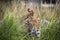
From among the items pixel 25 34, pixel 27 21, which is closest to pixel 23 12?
pixel 27 21

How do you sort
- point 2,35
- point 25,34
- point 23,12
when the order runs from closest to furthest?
point 2,35 → point 25,34 → point 23,12

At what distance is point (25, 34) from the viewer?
3.81m

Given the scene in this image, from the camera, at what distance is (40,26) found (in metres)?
4.04

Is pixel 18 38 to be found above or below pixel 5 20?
below

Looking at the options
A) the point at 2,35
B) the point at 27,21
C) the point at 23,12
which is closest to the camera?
the point at 2,35

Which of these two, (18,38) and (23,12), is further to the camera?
(23,12)

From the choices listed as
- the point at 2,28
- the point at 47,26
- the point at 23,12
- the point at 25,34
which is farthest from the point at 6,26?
the point at 23,12

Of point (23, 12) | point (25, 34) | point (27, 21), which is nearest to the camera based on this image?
point (25, 34)

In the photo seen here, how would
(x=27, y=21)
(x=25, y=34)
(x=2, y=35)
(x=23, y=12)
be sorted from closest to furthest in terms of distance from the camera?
(x=2, y=35) < (x=25, y=34) < (x=27, y=21) < (x=23, y=12)

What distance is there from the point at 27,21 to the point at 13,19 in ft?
1.57

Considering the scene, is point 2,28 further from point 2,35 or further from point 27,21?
point 27,21

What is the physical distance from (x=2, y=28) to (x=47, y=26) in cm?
66

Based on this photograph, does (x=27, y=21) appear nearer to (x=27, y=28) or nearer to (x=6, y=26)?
(x=27, y=28)

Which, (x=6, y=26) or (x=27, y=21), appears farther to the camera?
(x=27, y=21)
